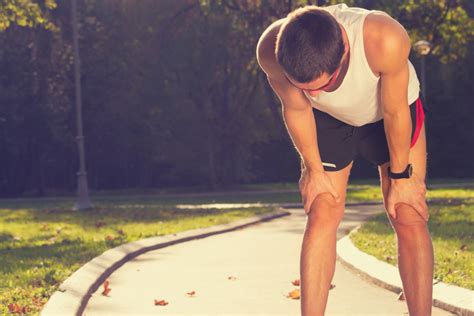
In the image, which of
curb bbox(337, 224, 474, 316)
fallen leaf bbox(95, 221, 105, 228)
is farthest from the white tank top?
fallen leaf bbox(95, 221, 105, 228)

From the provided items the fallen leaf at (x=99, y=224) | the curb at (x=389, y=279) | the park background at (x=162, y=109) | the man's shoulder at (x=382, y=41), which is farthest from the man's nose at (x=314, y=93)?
the park background at (x=162, y=109)

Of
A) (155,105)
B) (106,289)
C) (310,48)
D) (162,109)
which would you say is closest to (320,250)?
(310,48)

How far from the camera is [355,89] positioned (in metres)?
5.06

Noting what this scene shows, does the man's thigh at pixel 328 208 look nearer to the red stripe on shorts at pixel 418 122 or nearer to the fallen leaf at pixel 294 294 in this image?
the red stripe on shorts at pixel 418 122

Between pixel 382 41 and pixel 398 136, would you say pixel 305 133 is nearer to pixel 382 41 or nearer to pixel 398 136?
pixel 398 136

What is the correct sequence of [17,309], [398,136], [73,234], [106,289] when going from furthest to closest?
1. [73,234]
2. [106,289]
3. [17,309]
4. [398,136]

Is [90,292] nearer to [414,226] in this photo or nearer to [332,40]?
[414,226]

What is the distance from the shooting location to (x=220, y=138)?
4053 cm

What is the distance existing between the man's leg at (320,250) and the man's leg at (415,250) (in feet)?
0.96

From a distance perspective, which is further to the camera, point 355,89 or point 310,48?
point 355,89

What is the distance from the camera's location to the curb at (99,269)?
295 inches

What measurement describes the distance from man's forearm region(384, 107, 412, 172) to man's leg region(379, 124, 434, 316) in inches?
4.9

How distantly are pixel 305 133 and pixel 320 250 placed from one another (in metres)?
0.62

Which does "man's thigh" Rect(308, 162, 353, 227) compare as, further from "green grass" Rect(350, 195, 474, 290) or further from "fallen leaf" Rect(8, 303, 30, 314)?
"fallen leaf" Rect(8, 303, 30, 314)
